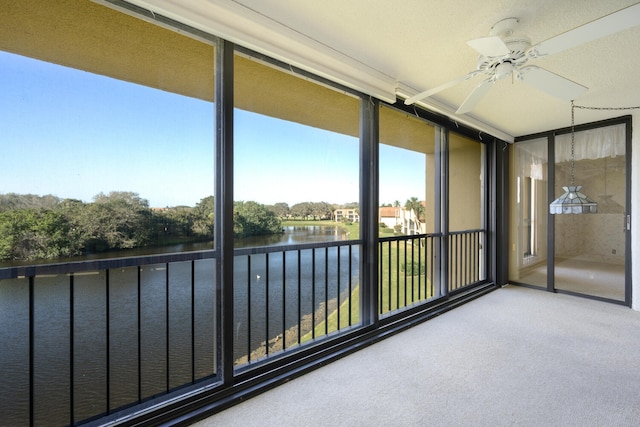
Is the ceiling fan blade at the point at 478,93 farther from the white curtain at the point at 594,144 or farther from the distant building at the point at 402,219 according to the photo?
the white curtain at the point at 594,144

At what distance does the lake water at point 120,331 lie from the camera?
52.7 inches

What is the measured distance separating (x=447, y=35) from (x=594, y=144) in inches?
131

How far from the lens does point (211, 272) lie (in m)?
1.81

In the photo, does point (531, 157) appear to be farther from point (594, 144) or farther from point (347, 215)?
point (347, 215)

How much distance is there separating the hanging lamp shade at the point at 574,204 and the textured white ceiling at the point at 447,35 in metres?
0.98

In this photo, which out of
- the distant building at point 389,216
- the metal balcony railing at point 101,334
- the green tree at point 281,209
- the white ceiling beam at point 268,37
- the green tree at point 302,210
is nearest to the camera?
the metal balcony railing at point 101,334

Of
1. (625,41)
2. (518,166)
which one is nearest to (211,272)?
(625,41)

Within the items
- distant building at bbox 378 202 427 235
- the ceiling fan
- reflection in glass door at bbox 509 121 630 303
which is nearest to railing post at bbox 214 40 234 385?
the ceiling fan

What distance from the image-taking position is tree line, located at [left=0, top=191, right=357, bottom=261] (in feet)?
4.09

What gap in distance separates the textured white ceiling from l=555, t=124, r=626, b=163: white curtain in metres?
0.90

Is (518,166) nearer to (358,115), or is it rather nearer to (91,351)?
(358,115)

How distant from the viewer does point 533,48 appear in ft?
4.92

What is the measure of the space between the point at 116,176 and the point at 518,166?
505 cm

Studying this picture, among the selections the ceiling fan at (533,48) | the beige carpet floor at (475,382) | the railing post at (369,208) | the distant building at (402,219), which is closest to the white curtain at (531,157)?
the distant building at (402,219)
